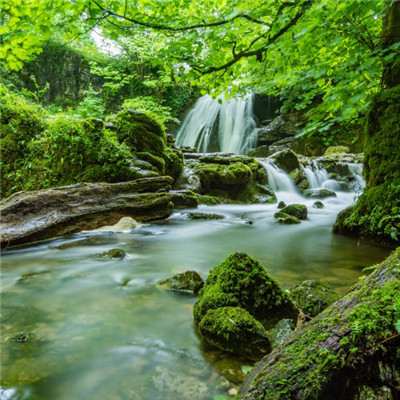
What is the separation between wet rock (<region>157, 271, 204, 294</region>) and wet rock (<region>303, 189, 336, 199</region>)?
35.6 ft

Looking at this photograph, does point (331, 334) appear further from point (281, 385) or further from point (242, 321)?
point (242, 321)

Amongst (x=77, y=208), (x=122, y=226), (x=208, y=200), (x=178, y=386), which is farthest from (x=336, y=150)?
(x=178, y=386)

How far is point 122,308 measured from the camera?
2.79 metres

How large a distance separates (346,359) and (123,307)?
2382 mm

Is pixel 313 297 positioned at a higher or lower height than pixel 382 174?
lower

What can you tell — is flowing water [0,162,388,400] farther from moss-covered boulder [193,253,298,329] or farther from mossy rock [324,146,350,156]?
mossy rock [324,146,350,156]

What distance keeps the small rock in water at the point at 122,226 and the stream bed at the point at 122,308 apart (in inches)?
8.5

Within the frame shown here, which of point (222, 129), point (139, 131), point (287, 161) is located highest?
point (222, 129)

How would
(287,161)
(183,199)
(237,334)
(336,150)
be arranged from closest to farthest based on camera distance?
(237,334)
(183,199)
(287,161)
(336,150)

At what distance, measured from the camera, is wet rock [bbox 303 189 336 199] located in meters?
12.4

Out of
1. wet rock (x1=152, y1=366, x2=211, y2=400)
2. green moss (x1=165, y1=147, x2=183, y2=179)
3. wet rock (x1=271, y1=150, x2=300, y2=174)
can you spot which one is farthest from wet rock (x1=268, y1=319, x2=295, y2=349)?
wet rock (x1=271, y1=150, x2=300, y2=174)

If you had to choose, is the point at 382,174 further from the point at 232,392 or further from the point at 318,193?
the point at 318,193

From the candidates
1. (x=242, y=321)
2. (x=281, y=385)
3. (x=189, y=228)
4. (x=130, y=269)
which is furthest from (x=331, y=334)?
(x=189, y=228)

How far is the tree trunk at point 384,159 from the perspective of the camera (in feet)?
14.4
